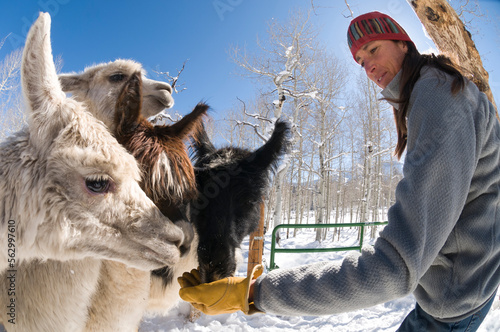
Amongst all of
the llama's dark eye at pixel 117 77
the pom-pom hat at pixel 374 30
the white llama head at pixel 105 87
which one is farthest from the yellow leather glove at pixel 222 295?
the llama's dark eye at pixel 117 77

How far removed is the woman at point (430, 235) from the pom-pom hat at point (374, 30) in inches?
6.5

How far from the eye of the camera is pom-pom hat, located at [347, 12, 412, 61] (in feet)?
4.84

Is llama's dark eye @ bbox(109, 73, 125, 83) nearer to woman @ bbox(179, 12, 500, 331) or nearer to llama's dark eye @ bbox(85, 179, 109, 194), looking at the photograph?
llama's dark eye @ bbox(85, 179, 109, 194)

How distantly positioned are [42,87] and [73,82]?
59.1 inches

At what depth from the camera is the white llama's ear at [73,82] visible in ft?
8.57

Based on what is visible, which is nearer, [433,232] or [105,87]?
[433,232]

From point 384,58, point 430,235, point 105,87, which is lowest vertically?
point 430,235

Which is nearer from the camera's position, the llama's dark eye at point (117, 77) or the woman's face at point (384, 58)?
the woman's face at point (384, 58)

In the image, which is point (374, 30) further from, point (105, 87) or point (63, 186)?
point (105, 87)

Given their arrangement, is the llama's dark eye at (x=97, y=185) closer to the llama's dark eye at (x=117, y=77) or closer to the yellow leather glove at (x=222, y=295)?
the yellow leather glove at (x=222, y=295)

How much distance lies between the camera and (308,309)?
99cm

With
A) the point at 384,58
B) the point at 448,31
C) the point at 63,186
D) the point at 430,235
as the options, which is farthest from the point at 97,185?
the point at 448,31

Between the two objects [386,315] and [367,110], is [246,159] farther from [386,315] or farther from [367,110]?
[367,110]

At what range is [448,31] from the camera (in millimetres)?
3955
